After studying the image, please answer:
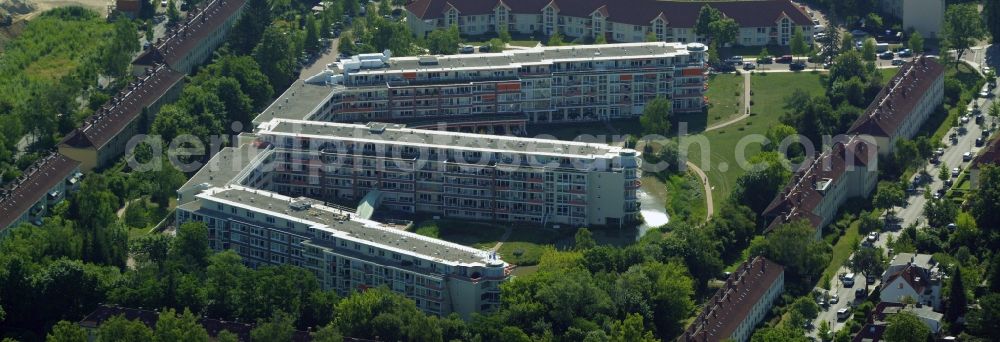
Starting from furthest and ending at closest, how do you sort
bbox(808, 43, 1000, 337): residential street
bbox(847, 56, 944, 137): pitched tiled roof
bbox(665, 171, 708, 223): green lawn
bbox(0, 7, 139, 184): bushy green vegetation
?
bbox(0, 7, 139, 184): bushy green vegetation, bbox(847, 56, 944, 137): pitched tiled roof, bbox(665, 171, 708, 223): green lawn, bbox(808, 43, 1000, 337): residential street

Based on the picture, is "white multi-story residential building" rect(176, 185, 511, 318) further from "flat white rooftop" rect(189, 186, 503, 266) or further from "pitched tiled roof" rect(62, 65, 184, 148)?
"pitched tiled roof" rect(62, 65, 184, 148)

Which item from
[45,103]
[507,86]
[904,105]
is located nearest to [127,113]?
[45,103]

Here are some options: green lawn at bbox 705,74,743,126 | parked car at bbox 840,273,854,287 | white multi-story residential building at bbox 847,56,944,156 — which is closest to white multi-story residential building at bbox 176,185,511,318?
parked car at bbox 840,273,854,287

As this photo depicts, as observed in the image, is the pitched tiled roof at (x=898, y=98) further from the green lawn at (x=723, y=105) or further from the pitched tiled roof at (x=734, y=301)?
the pitched tiled roof at (x=734, y=301)

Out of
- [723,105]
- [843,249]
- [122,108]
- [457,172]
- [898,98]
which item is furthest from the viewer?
[723,105]

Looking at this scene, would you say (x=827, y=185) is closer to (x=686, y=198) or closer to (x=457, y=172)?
(x=686, y=198)

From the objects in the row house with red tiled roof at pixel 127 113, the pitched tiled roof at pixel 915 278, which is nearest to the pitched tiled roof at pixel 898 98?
the pitched tiled roof at pixel 915 278
